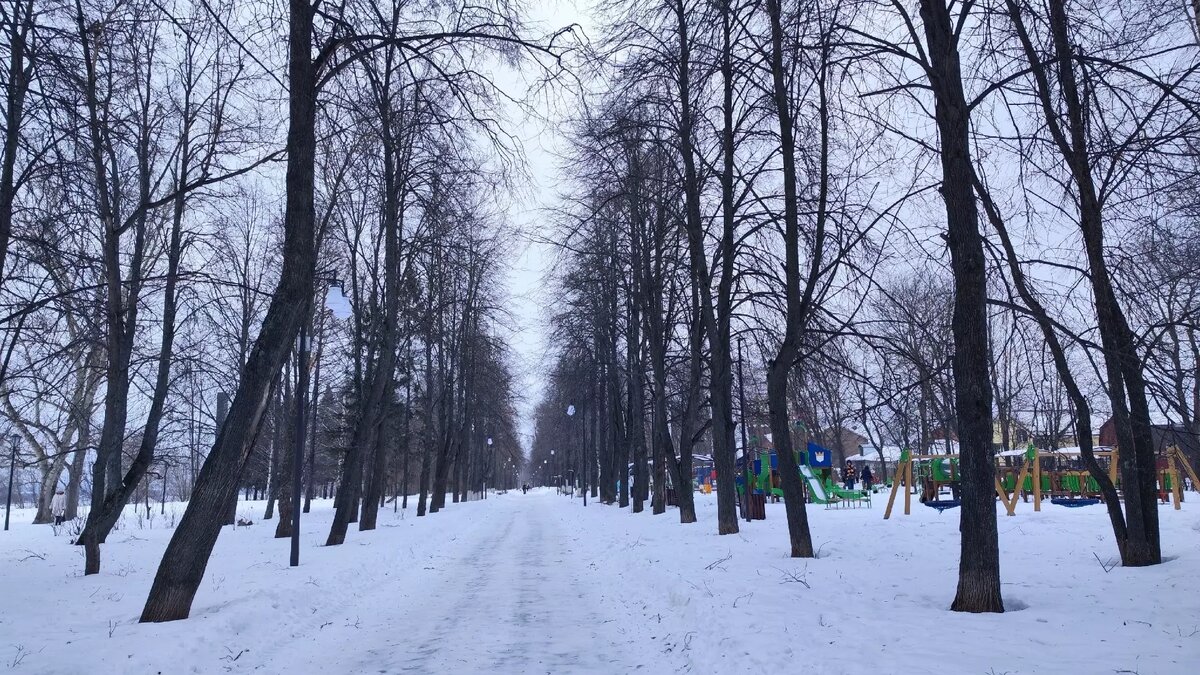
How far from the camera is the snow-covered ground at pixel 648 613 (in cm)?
628

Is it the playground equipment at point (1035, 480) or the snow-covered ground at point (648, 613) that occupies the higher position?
the playground equipment at point (1035, 480)

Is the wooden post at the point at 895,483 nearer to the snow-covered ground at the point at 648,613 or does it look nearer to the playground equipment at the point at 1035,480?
the playground equipment at the point at 1035,480

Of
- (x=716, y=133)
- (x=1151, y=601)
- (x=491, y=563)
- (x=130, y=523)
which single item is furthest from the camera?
(x=130, y=523)

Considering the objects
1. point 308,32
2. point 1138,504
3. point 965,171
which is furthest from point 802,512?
point 308,32

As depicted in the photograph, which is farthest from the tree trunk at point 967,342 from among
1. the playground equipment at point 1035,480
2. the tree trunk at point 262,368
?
the playground equipment at point 1035,480

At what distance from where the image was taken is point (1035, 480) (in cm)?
2228

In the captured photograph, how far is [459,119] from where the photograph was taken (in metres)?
9.86

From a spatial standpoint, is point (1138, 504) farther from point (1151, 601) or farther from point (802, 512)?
point (802, 512)

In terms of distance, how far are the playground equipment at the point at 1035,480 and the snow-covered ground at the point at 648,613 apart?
5.86m

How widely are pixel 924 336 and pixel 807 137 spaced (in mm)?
3962

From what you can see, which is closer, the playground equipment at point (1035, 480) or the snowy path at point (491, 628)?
the snowy path at point (491, 628)

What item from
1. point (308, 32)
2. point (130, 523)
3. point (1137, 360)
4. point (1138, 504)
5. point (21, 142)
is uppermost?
point (308, 32)

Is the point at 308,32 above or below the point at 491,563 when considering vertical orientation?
above

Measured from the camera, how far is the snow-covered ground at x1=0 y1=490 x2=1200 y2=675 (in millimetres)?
6277
